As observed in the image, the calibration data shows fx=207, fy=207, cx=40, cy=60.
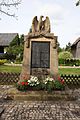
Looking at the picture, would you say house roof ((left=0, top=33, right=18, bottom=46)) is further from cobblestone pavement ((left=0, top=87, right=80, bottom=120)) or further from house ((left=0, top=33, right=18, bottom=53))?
cobblestone pavement ((left=0, top=87, right=80, bottom=120))

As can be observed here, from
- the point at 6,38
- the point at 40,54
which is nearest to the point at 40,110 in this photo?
the point at 40,54

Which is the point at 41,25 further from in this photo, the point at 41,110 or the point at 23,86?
the point at 41,110

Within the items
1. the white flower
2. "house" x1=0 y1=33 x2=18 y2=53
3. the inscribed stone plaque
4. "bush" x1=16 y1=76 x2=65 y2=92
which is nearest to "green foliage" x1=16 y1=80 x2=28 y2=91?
"bush" x1=16 y1=76 x2=65 y2=92

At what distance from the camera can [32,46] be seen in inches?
391

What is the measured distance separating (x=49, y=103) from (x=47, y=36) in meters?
3.21

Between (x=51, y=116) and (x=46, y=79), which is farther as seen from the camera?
(x=46, y=79)

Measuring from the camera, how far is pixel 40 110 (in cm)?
743

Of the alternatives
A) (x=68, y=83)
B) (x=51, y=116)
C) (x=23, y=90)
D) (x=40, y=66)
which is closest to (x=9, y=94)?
(x=23, y=90)

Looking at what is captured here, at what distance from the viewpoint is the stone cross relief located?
33.0 ft

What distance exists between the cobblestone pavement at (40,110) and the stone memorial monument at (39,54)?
1775 millimetres

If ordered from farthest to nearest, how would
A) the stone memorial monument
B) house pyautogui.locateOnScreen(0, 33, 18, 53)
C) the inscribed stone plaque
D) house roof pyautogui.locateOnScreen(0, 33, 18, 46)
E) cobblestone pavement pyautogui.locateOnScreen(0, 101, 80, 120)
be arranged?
house roof pyautogui.locateOnScreen(0, 33, 18, 46)
house pyautogui.locateOnScreen(0, 33, 18, 53)
the inscribed stone plaque
the stone memorial monument
cobblestone pavement pyautogui.locateOnScreen(0, 101, 80, 120)

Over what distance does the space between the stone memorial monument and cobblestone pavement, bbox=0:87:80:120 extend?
177cm

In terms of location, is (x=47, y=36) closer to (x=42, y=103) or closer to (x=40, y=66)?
(x=40, y=66)

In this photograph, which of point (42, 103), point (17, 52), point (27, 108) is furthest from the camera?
point (17, 52)
